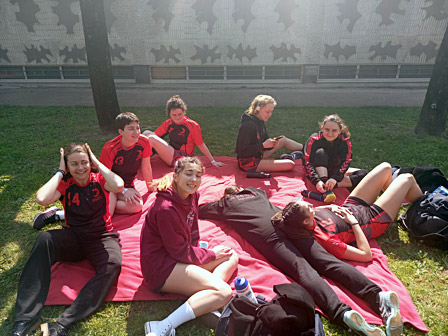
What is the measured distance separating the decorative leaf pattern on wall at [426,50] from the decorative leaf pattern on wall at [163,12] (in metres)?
11.6

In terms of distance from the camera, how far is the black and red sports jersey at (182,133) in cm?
559

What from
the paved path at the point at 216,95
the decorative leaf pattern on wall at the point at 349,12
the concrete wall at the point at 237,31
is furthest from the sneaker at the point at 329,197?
the decorative leaf pattern on wall at the point at 349,12

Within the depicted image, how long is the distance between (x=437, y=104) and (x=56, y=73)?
16.7 m

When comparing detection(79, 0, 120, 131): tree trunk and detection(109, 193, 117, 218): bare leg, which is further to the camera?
detection(79, 0, 120, 131): tree trunk

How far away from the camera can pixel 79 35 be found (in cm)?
1460

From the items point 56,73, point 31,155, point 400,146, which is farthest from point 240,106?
point 56,73

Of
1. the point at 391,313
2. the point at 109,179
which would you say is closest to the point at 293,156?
the point at 391,313

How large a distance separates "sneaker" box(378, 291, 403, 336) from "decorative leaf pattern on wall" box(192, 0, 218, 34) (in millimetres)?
14172

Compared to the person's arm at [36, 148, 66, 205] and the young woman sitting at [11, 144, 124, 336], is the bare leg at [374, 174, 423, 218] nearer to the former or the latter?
the young woman sitting at [11, 144, 124, 336]

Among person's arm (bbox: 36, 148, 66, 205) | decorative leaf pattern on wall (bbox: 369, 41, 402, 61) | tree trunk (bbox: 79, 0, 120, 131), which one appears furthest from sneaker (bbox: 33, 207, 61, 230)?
decorative leaf pattern on wall (bbox: 369, 41, 402, 61)

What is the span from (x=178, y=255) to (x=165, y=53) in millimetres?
13911

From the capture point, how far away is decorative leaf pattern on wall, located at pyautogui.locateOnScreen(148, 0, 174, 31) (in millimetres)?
13867

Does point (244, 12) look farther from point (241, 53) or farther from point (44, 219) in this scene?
point (44, 219)

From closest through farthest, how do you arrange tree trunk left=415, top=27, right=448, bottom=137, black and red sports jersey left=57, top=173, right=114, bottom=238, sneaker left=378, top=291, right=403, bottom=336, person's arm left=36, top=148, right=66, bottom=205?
sneaker left=378, top=291, right=403, bottom=336, person's arm left=36, top=148, right=66, bottom=205, black and red sports jersey left=57, top=173, right=114, bottom=238, tree trunk left=415, top=27, right=448, bottom=137
